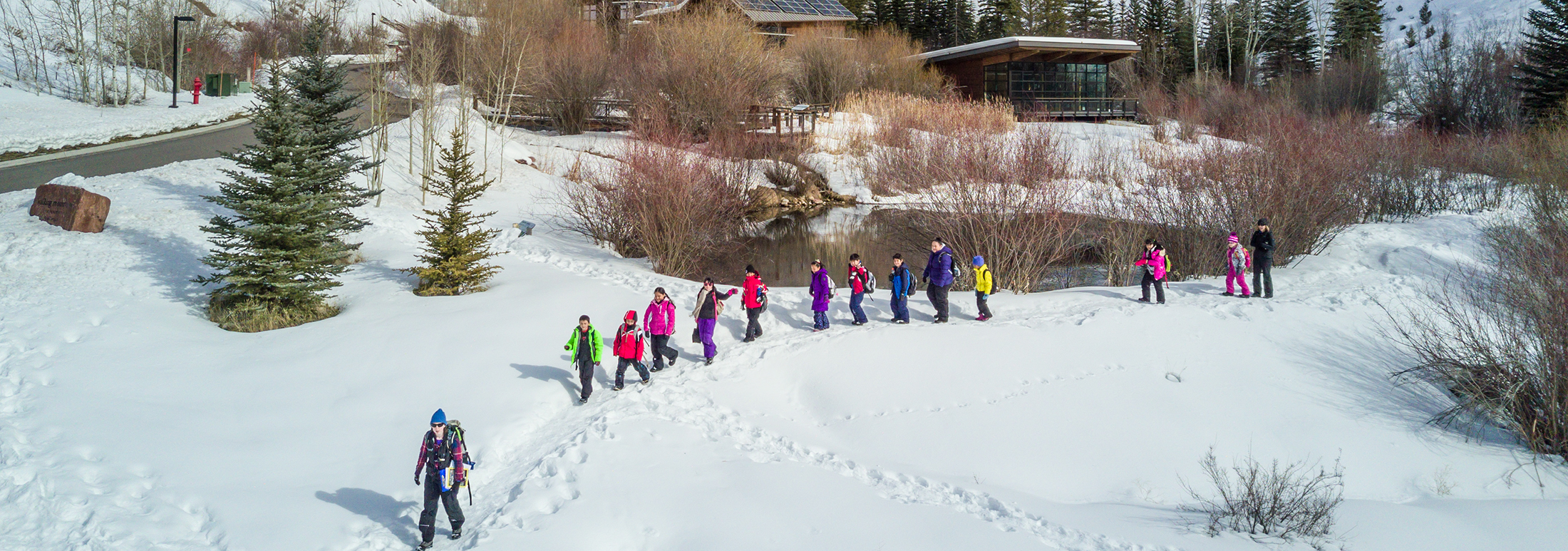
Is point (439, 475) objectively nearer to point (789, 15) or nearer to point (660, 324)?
point (660, 324)

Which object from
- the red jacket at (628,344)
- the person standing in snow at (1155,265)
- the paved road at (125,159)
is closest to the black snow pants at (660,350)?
the red jacket at (628,344)

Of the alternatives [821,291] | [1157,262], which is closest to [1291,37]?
[1157,262]

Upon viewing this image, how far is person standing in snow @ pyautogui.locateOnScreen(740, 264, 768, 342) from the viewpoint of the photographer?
13.0 meters

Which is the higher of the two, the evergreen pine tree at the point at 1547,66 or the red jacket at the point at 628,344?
the evergreen pine tree at the point at 1547,66

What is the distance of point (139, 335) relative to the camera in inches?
456

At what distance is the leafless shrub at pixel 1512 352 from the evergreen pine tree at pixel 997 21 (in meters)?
58.9

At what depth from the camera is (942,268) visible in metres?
13.3

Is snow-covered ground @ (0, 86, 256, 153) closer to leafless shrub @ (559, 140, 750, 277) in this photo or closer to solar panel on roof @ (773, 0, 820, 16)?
leafless shrub @ (559, 140, 750, 277)

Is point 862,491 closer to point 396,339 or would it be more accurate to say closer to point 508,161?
point 396,339

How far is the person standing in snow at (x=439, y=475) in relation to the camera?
7230 millimetres

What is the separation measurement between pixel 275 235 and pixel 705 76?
22.2 metres

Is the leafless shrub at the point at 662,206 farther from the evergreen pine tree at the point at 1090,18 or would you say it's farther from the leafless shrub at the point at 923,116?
the evergreen pine tree at the point at 1090,18

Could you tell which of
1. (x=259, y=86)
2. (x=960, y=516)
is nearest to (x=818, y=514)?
(x=960, y=516)

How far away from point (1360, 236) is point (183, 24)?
52.9 m
